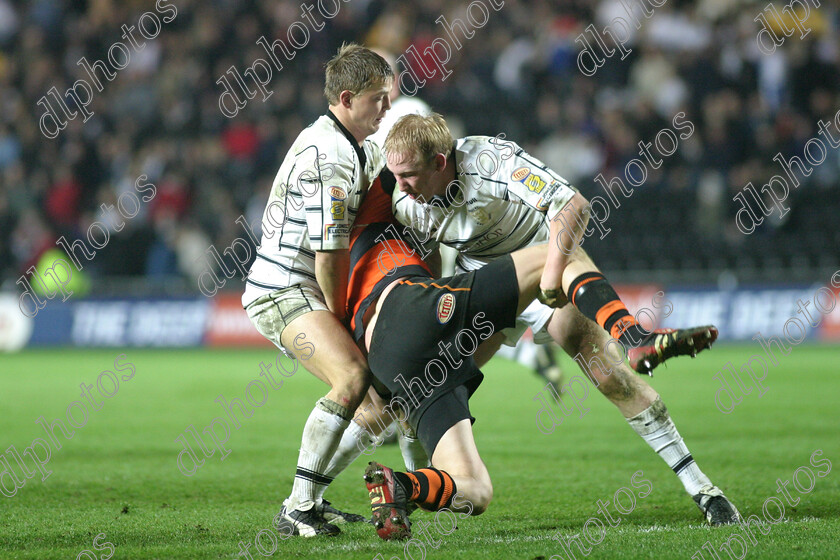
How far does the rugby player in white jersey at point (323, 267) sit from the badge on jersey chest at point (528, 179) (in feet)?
2.47

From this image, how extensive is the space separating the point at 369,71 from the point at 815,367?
8.65 m

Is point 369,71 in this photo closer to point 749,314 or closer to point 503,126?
point 749,314

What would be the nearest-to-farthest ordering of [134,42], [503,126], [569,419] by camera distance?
1. [569,419]
2. [503,126]
3. [134,42]

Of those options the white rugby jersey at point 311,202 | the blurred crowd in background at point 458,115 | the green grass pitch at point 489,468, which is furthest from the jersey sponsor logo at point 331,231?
the blurred crowd in background at point 458,115

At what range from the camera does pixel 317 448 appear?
14.2ft

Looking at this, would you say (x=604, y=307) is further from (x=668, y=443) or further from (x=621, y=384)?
(x=668, y=443)

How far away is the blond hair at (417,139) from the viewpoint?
412cm

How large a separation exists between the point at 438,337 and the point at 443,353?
7cm

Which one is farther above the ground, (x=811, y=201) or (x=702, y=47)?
(x=702, y=47)

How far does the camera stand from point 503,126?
15.8 meters

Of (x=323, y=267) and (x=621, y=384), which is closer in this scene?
(x=323, y=267)

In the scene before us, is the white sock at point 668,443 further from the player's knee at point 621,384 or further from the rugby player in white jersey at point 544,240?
the player's knee at point 621,384

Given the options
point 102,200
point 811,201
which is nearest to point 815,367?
point 811,201

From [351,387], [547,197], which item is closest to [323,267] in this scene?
[351,387]
